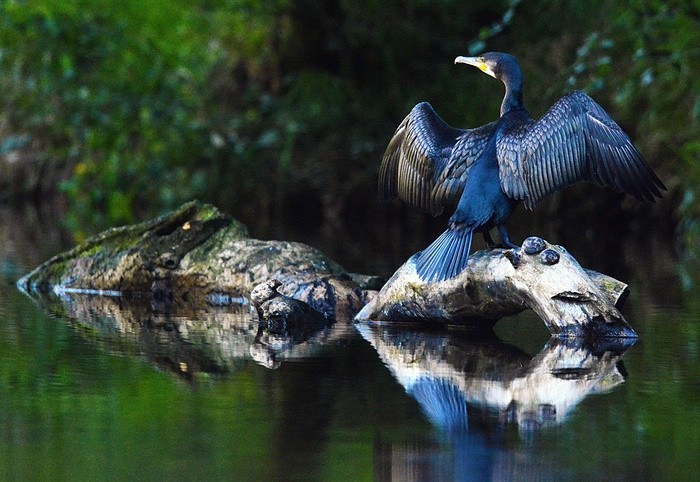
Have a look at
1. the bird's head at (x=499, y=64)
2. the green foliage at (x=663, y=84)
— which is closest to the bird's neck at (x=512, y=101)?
the bird's head at (x=499, y=64)

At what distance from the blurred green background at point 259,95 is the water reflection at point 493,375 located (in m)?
8.20

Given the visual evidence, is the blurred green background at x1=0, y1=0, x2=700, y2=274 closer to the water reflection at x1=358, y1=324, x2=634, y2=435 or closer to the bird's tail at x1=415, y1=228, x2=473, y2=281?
the bird's tail at x1=415, y1=228, x2=473, y2=281

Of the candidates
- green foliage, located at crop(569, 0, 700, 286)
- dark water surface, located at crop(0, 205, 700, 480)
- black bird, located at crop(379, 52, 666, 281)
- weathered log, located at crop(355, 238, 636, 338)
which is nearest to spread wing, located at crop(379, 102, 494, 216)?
black bird, located at crop(379, 52, 666, 281)

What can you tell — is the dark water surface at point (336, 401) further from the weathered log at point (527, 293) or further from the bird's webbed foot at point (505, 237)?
the bird's webbed foot at point (505, 237)

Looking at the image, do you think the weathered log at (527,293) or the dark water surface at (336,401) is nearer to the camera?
the dark water surface at (336,401)

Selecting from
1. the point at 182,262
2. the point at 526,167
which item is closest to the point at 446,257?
the point at 526,167

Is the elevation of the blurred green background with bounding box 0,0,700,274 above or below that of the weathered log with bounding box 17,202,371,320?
above

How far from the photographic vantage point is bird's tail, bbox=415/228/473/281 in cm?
701

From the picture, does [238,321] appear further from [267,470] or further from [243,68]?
[243,68]

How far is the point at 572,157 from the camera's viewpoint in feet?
23.8

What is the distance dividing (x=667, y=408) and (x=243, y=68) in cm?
1419

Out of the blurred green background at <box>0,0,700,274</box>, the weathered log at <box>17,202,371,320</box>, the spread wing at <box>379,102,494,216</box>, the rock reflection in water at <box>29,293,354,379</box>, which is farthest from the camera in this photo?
the blurred green background at <box>0,0,700,274</box>

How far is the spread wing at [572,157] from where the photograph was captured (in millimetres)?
7191

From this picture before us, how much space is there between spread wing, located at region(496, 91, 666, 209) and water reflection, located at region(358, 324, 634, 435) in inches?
34.4
